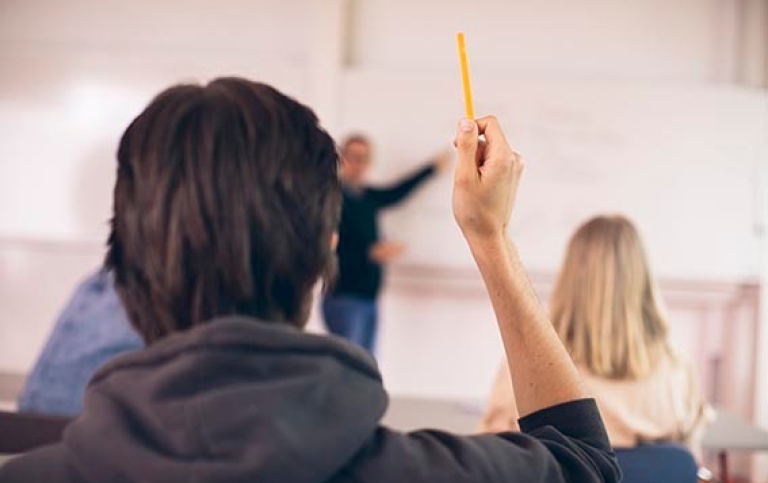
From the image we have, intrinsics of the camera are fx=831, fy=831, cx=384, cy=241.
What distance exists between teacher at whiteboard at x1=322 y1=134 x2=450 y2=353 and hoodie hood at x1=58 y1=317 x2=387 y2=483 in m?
3.41

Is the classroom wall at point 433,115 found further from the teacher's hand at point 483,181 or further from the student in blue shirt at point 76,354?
the teacher's hand at point 483,181

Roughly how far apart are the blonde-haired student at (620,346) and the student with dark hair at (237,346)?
4.44 feet

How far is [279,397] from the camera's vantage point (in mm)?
601

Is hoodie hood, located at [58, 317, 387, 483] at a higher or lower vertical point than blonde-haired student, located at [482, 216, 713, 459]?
higher

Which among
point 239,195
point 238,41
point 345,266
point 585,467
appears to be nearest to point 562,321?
point 585,467

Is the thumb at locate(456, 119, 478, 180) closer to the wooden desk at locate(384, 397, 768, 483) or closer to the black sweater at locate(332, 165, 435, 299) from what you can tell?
the wooden desk at locate(384, 397, 768, 483)

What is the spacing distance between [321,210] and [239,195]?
0.07 metres

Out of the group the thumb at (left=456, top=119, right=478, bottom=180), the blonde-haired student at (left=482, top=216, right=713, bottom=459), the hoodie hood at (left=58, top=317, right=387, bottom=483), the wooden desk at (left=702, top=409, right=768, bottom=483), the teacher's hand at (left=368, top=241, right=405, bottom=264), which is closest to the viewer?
the hoodie hood at (left=58, top=317, right=387, bottom=483)

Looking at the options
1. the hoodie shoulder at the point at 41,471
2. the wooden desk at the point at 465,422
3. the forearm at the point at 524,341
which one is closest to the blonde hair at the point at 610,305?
the wooden desk at the point at 465,422

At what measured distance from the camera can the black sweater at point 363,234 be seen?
4074 millimetres

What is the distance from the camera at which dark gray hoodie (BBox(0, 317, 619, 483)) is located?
0.60 meters

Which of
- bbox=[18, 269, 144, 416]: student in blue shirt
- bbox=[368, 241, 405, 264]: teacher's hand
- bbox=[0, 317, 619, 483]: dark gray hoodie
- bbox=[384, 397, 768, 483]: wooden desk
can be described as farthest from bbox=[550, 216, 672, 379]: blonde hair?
bbox=[368, 241, 405, 264]: teacher's hand

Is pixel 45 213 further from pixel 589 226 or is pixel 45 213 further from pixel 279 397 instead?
pixel 279 397

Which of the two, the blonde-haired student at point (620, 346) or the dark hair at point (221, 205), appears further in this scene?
the blonde-haired student at point (620, 346)
